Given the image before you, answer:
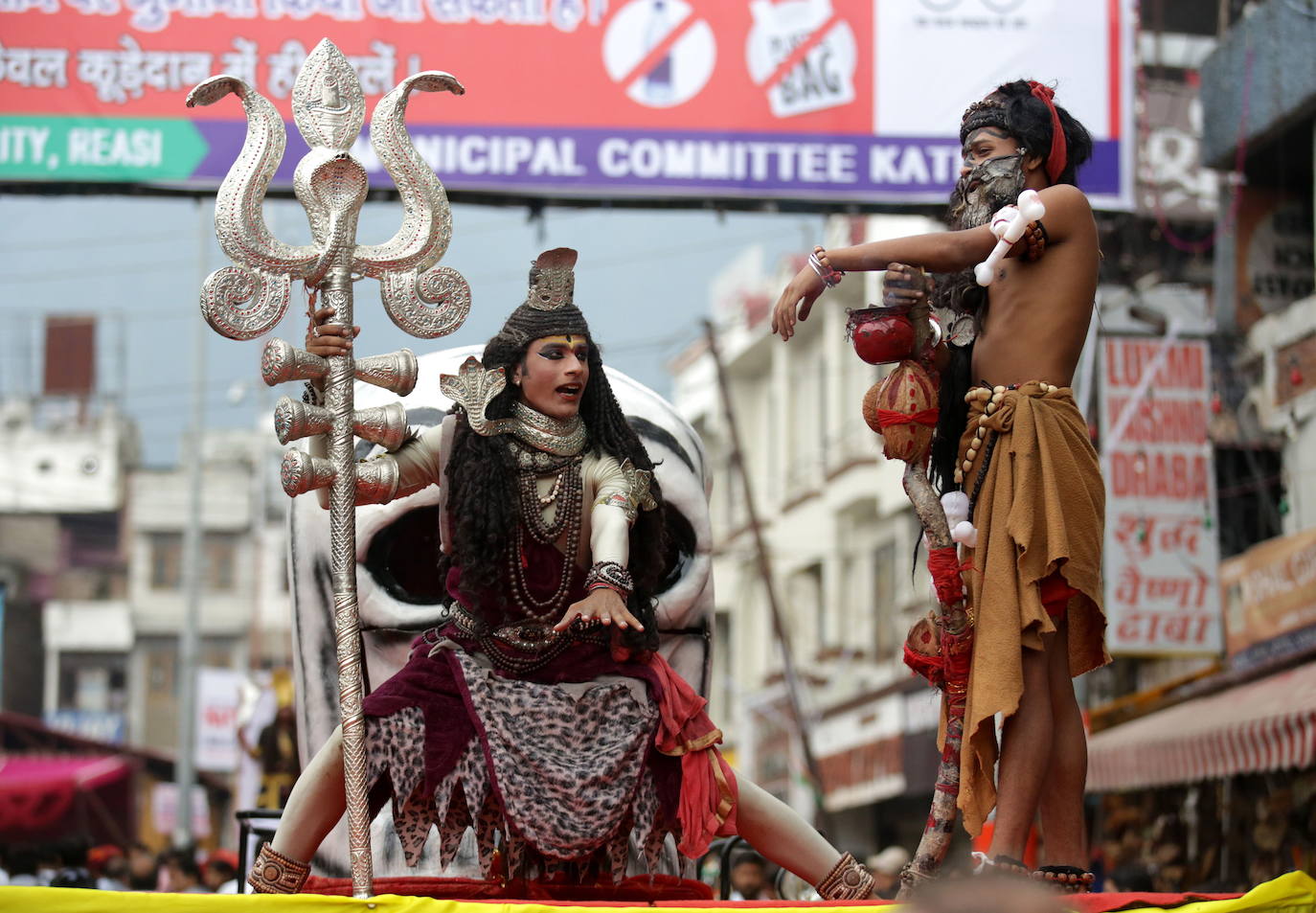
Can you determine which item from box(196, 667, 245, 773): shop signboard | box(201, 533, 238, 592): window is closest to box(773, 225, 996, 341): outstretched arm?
box(196, 667, 245, 773): shop signboard

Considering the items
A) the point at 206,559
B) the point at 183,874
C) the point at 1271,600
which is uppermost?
the point at 1271,600

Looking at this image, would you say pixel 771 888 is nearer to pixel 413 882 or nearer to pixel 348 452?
pixel 413 882

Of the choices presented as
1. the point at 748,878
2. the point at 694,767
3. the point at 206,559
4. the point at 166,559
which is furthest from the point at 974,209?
the point at 206,559

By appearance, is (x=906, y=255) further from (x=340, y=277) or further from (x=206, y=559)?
(x=206, y=559)

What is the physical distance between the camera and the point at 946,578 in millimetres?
4309

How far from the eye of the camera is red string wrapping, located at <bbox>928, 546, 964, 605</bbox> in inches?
169

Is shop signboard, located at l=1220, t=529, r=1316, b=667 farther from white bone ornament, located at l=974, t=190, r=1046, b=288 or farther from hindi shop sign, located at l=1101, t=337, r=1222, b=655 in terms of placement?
white bone ornament, located at l=974, t=190, r=1046, b=288

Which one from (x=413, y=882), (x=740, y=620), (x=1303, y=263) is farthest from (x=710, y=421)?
(x=413, y=882)

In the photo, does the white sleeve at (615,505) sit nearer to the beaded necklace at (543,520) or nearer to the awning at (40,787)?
the beaded necklace at (543,520)

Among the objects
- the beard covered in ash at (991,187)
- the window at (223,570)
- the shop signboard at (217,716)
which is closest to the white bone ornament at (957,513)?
the beard covered in ash at (991,187)

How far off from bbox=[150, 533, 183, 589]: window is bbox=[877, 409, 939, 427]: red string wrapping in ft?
160

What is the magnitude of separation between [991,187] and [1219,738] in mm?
7997

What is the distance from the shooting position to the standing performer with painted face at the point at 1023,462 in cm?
420

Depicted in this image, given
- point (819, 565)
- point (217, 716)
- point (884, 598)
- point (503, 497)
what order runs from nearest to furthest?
point (503, 497) < point (884, 598) < point (819, 565) < point (217, 716)
